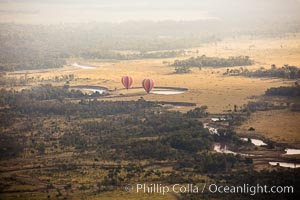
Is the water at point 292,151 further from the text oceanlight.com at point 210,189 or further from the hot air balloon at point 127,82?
the hot air balloon at point 127,82

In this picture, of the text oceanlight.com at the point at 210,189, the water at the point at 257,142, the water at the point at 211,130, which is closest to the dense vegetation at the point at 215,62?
the water at the point at 211,130

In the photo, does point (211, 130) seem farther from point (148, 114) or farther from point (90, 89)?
point (90, 89)

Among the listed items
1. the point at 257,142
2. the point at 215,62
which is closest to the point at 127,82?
the point at 215,62

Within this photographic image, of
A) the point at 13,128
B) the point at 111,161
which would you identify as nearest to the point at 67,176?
the point at 111,161

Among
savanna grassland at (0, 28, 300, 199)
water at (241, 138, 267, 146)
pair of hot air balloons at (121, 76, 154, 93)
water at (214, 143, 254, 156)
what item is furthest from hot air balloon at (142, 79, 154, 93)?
water at (214, 143, 254, 156)

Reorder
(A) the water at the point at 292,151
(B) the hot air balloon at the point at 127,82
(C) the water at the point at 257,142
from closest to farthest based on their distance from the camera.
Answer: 1. (A) the water at the point at 292,151
2. (C) the water at the point at 257,142
3. (B) the hot air balloon at the point at 127,82

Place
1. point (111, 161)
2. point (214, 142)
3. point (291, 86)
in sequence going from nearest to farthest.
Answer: point (111, 161)
point (214, 142)
point (291, 86)

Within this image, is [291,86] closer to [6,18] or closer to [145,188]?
[145,188]

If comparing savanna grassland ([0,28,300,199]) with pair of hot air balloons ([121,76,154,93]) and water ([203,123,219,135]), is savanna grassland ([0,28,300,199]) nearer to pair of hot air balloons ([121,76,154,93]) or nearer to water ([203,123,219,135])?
water ([203,123,219,135])
